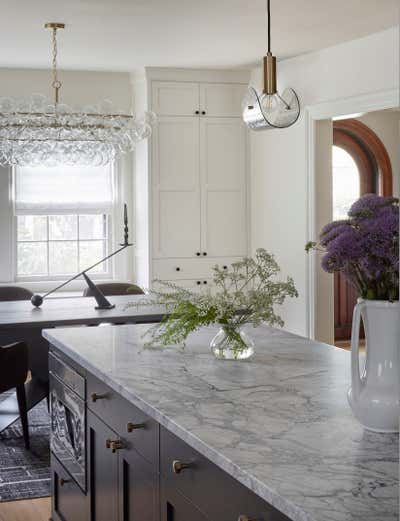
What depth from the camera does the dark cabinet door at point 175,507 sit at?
2004 millimetres

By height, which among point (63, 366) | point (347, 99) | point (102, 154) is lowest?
point (63, 366)

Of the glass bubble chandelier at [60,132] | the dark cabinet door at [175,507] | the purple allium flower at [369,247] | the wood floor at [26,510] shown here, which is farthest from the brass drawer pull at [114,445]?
the glass bubble chandelier at [60,132]

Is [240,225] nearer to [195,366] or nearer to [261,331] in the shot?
[261,331]

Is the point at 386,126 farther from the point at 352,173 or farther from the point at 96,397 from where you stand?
the point at 96,397

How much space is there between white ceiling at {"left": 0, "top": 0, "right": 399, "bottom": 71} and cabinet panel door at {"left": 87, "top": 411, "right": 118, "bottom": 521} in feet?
9.06

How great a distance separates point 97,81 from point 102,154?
1.82m

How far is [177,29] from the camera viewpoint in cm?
554

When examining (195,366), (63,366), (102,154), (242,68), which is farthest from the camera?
(242,68)

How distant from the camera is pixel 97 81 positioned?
24.3 feet

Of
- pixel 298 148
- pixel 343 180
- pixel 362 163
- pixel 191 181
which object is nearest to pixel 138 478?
pixel 298 148

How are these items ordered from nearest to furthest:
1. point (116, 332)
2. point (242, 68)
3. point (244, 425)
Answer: point (244, 425) → point (116, 332) → point (242, 68)

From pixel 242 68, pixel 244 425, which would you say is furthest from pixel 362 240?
pixel 242 68

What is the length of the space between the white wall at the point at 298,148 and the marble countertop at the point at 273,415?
3052mm

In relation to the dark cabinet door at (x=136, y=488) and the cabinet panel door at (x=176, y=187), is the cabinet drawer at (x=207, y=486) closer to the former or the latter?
the dark cabinet door at (x=136, y=488)
